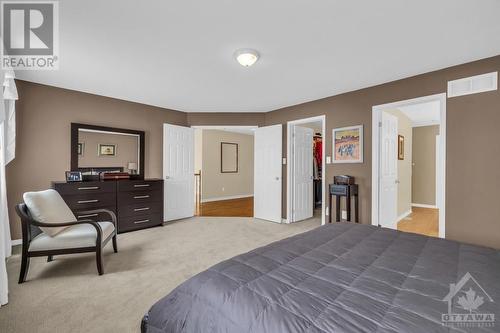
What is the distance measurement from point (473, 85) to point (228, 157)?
6280mm

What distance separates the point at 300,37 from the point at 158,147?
3.61 meters

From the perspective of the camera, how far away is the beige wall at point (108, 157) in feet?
12.8

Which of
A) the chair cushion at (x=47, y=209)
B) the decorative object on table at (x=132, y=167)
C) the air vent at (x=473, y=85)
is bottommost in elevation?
the chair cushion at (x=47, y=209)

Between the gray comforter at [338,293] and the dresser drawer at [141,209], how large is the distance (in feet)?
10.4

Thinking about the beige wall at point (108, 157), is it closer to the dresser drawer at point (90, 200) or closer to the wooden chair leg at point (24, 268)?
the dresser drawer at point (90, 200)

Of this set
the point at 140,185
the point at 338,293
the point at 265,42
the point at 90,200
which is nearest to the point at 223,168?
the point at 140,185

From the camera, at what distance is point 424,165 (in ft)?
20.9

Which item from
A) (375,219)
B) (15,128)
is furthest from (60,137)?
(375,219)

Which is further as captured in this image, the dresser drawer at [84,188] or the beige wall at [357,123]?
the dresser drawer at [84,188]

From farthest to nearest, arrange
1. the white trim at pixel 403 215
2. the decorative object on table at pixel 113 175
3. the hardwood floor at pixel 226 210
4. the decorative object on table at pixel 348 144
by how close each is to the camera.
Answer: the hardwood floor at pixel 226 210 < the white trim at pixel 403 215 < the decorative object on table at pixel 113 175 < the decorative object on table at pixel 348 144

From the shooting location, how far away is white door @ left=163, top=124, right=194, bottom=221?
4777 mm

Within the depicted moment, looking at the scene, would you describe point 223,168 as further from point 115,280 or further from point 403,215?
point 115,280
